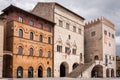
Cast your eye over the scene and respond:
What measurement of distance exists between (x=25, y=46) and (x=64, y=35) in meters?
10.8

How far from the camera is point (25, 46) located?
104 feet

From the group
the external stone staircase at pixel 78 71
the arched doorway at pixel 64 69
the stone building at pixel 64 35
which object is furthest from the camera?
the arched doorway at pixel 64 69

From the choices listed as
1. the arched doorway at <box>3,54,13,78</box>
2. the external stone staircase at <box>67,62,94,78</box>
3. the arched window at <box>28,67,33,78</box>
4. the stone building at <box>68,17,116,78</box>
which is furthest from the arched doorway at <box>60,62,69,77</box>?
the arched doorway at <box>3,54,13,78</box>

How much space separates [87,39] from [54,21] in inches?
605

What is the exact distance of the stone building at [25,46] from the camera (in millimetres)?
30203

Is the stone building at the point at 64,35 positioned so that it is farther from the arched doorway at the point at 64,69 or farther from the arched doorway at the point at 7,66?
the arched doorway at the point at 7,66

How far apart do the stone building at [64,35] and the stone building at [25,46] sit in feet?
7.44

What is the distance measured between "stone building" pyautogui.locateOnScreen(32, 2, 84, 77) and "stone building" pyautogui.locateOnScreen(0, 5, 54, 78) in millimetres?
2269

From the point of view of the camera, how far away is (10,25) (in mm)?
30797

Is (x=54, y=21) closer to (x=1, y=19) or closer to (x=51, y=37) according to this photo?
(x=51, y=37)

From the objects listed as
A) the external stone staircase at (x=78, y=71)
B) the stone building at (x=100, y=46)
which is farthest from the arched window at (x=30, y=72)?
the stone building at (x=100, y=46)

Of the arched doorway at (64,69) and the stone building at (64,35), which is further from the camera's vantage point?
the arched doorway at (64,69)

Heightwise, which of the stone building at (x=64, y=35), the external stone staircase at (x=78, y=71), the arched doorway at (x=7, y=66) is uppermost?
the stone building at (x=64, y=35)

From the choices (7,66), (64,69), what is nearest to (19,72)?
(7,66)
